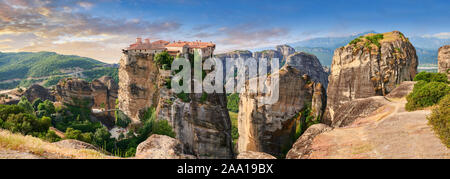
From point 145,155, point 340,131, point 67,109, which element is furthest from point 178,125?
point 67,109

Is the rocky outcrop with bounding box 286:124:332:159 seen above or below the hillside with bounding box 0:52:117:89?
below

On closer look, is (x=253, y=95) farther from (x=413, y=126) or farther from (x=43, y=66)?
(x=43, y=66)

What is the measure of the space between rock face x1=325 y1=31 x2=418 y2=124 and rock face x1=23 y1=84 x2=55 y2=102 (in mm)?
62659

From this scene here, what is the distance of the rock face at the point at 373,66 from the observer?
22781 mm

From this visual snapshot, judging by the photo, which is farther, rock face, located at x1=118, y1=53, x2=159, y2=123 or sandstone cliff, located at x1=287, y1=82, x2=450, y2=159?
rock face, located at x1=118, y1=53, x2=159, y2=123

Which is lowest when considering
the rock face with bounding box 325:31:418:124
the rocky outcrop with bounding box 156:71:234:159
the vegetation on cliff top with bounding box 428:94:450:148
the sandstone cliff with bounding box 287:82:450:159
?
the rocky outcrop with bounding box 156:71:234:159

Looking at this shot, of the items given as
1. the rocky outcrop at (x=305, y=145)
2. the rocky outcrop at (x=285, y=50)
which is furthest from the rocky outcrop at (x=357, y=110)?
the rocky outcrop at (x=285, y=50)

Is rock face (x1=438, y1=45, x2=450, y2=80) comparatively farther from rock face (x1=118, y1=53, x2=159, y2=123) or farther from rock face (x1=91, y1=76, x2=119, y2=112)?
rock face (x1=91, y1=76, x2=119, y2=112)

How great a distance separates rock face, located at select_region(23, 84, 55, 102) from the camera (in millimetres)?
50594

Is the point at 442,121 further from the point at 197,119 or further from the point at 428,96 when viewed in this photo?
the point at 197,119

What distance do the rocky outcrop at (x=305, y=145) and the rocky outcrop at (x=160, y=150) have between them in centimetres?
485

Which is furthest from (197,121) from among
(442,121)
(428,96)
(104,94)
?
(104,94)

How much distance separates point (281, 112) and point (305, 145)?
18.8 m

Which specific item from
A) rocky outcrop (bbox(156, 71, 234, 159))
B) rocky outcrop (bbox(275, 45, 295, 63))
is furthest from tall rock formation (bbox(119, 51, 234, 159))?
rocky outcrop (bbox(275, 45, 295, 63))
